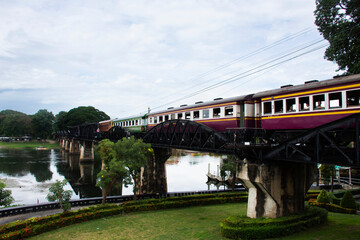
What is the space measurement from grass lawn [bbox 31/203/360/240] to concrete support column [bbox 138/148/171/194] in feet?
44.0

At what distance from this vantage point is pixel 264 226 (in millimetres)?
16469

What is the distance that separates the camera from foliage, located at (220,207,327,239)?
1627 cm

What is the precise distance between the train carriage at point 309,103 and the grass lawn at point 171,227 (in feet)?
21.8

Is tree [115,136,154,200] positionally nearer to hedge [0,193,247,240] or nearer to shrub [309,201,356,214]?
hedge [0,193,247,240]

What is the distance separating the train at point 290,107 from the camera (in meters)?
15.4

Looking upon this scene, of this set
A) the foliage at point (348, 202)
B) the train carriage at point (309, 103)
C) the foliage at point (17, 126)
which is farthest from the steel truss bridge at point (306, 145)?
the foliage at point (17, 126)

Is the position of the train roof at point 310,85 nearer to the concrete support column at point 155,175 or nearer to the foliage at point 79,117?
the concrete support column at point 155,175

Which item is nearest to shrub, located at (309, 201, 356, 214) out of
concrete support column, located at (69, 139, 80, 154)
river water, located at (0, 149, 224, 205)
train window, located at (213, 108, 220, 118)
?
train window, located at (213, 108, 220, 118)

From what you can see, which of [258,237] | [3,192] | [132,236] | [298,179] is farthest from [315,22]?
[3,192]

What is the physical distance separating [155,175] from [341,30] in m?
31.5

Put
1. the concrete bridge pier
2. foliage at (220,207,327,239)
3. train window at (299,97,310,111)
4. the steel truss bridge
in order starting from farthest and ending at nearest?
the concrete bridge pier < train window at (299,97,310,111) < foliage at (220,207,327,239) < the steel truss bridge

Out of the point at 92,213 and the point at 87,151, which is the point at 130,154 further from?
the point at 87,151

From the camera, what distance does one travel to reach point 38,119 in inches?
5522

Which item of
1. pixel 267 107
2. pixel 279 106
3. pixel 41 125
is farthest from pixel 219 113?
pixel 41 125
